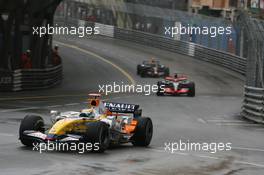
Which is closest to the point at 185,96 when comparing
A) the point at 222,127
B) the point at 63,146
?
the point at 222,127

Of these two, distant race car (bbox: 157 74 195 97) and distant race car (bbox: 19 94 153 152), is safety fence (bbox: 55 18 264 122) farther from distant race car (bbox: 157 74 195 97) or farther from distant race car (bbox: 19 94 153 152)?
distant race car (bbox: 19 94 153 152)

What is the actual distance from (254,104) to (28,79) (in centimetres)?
1445

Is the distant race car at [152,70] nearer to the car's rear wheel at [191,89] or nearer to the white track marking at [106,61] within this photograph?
the white track marking at [106,61]

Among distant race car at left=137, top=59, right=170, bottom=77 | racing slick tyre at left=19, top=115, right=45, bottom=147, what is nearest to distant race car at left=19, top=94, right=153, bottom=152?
racing slick tyre at left=19, top=115, right=45, bottom=147

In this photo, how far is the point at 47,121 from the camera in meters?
20.9

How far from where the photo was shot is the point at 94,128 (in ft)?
45.4

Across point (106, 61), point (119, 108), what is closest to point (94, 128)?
point (119, 108)

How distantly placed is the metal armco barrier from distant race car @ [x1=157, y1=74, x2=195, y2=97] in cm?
823

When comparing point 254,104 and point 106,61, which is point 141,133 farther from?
point 106,61

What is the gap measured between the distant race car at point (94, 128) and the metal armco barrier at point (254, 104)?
908 centimetres

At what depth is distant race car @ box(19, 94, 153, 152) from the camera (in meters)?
13.8

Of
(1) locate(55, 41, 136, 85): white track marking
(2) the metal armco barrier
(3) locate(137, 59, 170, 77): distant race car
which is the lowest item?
→ (1) locate(55, 41, 136, 85): white track marking

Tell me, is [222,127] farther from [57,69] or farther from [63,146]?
[57,69]

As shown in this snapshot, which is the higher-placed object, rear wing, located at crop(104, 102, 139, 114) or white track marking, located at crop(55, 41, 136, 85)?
rear wing, located at crop(104, 102, 139, 114)
